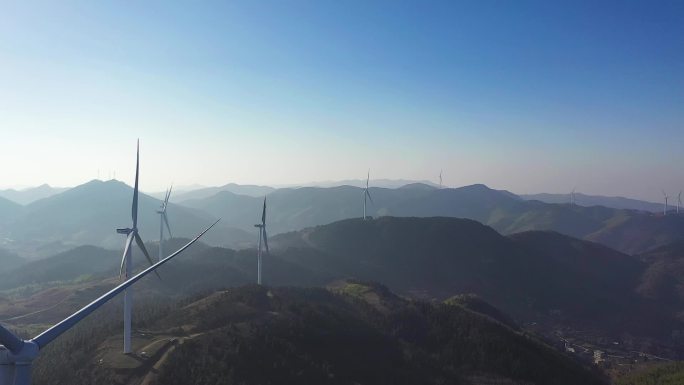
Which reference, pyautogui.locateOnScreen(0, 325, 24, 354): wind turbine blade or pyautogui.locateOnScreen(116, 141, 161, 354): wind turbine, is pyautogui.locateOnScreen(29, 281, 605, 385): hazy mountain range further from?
pyautogui.locateOnScreen(0, 325, 24, 354): wind turbine blade

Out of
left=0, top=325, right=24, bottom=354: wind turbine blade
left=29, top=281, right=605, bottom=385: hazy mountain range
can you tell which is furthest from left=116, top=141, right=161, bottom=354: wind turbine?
left=0, top=325, right=24, bottom=354: wind turbine blade

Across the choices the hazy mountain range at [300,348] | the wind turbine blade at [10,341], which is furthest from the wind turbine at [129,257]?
the wind turbine blade at [10,341]

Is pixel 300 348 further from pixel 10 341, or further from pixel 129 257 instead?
pixel 10 341

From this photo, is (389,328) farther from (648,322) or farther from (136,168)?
(648,322)

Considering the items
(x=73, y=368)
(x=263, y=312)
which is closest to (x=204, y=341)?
(x=73, y=368)

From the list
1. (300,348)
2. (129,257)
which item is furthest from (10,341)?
(300,348)

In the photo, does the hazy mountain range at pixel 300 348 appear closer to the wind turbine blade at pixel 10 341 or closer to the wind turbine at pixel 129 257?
the wind turbine at pixel 129 257

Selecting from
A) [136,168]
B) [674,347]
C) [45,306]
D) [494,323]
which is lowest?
[674,347]

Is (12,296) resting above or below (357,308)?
below
